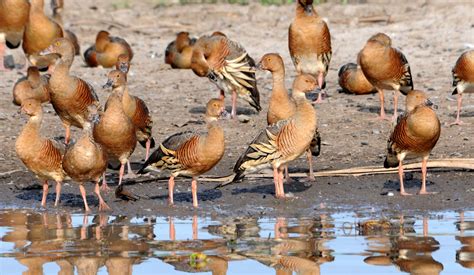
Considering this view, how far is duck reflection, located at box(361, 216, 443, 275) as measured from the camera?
8.75 m

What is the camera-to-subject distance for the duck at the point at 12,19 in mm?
19172

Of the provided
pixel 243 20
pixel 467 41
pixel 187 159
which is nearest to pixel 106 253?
pixel 187 159

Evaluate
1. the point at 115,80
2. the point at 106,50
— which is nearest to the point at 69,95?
the point at 115,80

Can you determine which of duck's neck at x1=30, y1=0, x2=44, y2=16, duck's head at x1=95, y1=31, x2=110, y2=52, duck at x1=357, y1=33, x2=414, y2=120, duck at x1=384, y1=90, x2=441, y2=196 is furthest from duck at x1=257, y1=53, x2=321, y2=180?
duck's head at x1=95, y1=31, x2=110, y2=52

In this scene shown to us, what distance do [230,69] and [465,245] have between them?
7.11m

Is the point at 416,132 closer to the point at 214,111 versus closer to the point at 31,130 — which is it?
the point at 214,111

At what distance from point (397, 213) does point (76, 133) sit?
18.3ft

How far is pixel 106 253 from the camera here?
9375 millimetres

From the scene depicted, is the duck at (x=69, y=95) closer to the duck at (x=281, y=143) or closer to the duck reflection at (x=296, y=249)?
the duck at (x=281, y=143)

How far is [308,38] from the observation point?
54.2 ft

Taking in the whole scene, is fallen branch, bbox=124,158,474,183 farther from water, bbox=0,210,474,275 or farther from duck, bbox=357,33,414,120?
duck, bbox=357,33,414,120

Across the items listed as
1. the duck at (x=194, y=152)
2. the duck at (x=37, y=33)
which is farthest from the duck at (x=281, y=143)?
the duck at (x=37, y=33)

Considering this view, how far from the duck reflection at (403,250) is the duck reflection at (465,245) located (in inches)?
7.6

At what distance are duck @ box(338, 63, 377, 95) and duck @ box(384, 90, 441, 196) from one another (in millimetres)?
4847
